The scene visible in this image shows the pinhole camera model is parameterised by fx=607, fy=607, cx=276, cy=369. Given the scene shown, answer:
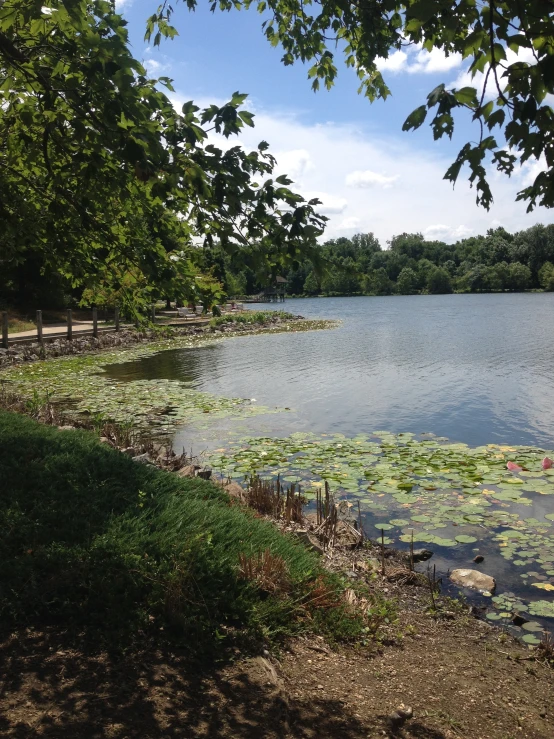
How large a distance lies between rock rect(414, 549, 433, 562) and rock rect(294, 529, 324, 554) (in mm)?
1200

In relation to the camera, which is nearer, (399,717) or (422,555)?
(399,717)

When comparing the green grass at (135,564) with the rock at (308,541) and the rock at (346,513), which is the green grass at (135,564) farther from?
the rock at (346,513)

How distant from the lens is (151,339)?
34.8 meters

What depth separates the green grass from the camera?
4.09 metres

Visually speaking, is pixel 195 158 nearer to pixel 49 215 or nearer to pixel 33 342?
pixel 49 215

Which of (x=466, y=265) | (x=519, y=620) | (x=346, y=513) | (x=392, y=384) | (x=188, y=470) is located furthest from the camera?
(x=466, y=265)

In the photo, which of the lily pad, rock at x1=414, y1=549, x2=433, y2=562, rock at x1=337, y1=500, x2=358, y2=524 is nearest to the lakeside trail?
rock at x1=414, y1=549, x2=433, y2=562

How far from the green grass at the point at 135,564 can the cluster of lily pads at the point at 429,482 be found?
241 centimetres

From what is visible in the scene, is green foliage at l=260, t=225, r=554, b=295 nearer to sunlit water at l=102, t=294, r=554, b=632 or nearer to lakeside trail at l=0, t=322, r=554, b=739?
sunlit water at l=102, t=294, r=554, b=632

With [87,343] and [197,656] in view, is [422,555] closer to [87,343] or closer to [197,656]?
[197,656]

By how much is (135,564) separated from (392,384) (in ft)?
51.2

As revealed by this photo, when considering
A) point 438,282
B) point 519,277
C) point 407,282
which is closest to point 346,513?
point 519,277

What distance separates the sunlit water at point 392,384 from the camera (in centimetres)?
1264

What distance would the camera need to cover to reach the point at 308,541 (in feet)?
20.5
